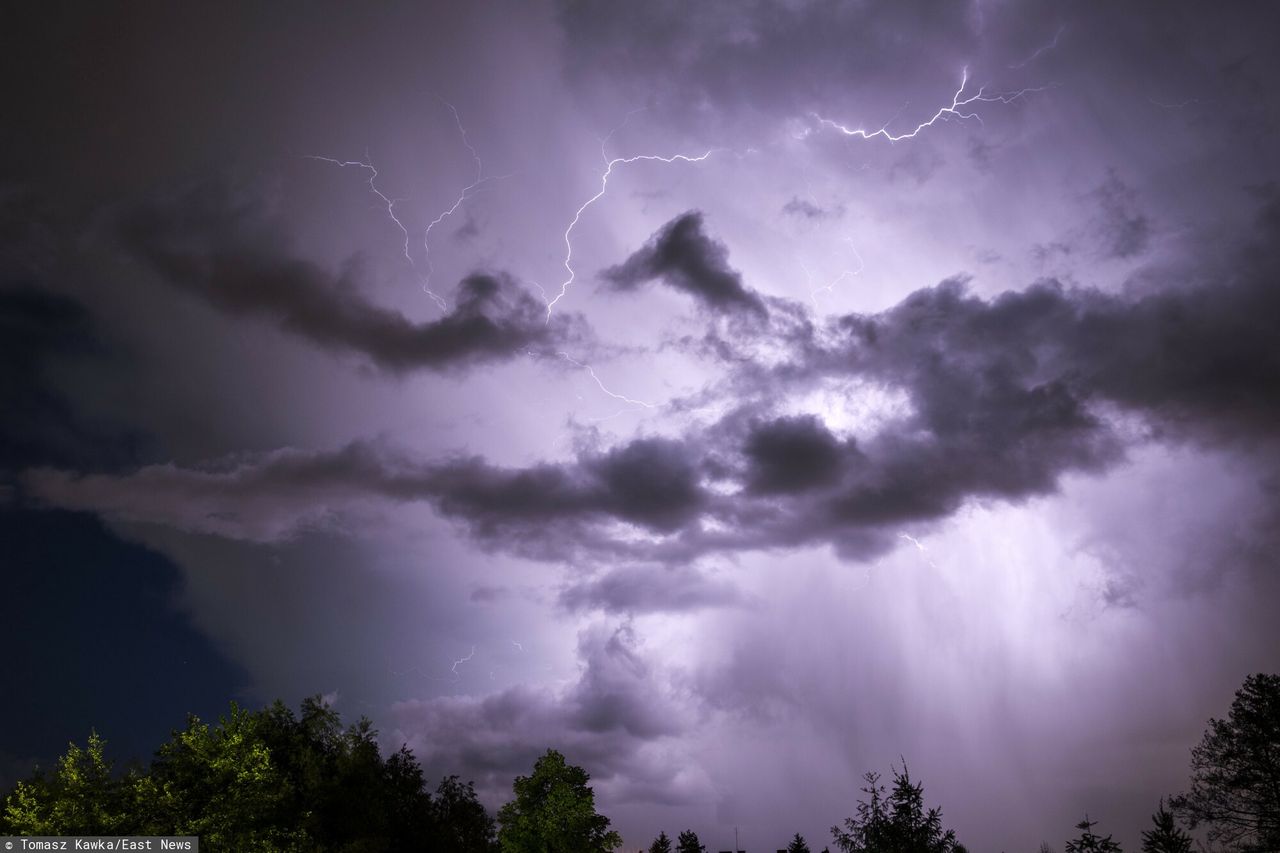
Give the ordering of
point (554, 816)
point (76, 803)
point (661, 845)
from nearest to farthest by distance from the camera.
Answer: point (76, 803) → point (554, 816) → point (661, 845)

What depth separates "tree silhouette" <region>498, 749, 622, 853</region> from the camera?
42.5 metres

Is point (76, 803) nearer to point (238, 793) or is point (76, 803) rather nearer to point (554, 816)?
point (238, 793)

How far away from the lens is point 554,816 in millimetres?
42906

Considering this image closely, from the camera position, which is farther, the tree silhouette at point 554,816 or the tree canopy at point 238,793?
the tree silhouette at point 554,816

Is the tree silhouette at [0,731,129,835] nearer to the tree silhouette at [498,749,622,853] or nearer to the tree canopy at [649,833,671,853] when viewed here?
the tree silhouette at [498,749,622,853]

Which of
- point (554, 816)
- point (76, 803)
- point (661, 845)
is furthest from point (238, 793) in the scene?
point (661, 845)

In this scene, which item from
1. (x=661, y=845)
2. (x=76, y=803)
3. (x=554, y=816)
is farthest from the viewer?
(x=661, y=845)

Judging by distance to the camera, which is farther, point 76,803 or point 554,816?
point 554,816

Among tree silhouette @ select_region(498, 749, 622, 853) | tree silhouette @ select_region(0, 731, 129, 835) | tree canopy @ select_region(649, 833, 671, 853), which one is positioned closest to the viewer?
tree silhouette @ select_region(0, 731, 129, 835)

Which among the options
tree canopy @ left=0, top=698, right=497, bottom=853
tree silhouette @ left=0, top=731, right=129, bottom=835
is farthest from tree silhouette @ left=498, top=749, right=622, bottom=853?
tree silhouette @ left=0, top=731, right=129, bottom=835

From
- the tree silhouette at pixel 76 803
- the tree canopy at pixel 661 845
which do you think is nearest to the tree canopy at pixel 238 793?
the tree silhouette at pixel 76 803

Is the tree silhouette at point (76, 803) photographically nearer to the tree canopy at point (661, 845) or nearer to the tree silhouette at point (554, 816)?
the tree silhouette at point (554, 816)

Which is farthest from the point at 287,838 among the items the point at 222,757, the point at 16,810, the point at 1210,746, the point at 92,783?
the point at 1210,746

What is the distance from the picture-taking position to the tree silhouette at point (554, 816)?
42469 millimetres
